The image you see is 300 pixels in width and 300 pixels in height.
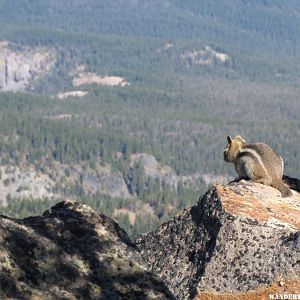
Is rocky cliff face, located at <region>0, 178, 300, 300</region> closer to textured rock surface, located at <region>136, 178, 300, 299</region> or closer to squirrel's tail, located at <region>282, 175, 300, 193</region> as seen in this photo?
textured rock surface, located at <region>136, 178, 300, 299</region>

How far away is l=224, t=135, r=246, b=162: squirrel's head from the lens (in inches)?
839

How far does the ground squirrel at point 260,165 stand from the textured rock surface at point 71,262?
6.17 metres

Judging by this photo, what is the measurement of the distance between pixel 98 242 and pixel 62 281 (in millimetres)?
1205

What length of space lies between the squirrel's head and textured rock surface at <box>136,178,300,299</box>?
3.63m

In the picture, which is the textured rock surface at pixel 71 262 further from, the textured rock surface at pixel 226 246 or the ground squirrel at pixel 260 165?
the ground squirrel at pixel 260 165

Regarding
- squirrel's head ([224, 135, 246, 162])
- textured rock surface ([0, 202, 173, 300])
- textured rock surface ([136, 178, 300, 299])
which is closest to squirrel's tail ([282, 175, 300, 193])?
squirrel's head ([224, 135, 246, 162])

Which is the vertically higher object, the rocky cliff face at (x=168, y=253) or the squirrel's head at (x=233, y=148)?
the rocky cliff face at (x=168, y=253)

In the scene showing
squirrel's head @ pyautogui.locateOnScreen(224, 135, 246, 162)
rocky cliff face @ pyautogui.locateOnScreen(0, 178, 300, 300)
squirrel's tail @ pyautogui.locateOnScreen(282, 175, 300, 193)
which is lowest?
squirrel's tail @ pyautogui.locateOnScreen(282, 175, 300, 193)

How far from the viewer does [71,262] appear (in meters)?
13.1

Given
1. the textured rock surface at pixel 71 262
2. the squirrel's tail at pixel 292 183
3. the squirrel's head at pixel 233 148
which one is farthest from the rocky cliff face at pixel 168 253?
the squirrel's head at pixel 233 148

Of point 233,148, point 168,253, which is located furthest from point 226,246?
point 233,148

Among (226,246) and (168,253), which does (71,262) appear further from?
(168,253)

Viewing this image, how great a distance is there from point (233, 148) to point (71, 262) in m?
8.99

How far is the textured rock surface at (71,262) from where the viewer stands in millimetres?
12445
